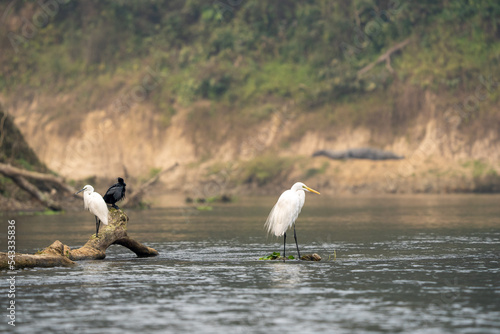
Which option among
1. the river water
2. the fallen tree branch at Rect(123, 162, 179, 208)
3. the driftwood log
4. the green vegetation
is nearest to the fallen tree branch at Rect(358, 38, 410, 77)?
the green vegetation

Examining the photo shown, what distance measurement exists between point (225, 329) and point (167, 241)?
13.9 meters

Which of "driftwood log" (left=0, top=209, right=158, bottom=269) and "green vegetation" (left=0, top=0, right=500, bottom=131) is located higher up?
"green vegetation" (left=0, top=0, right=500, bottom=131)

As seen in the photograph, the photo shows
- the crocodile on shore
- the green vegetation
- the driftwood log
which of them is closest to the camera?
the driftwood log

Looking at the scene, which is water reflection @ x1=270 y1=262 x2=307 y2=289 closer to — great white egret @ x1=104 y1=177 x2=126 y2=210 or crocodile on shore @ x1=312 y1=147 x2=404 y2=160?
great white egret @ x1=104 y1=177 x2=126 y2=210

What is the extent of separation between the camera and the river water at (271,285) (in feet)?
43.1

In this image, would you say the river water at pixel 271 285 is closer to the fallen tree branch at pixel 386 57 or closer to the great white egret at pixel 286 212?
the great white egret at pixel 286 212

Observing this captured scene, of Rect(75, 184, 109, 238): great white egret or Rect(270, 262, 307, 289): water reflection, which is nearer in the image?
Rect(270, 262, 307, 289): water reflection

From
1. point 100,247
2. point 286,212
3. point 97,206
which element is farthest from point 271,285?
point 97,206

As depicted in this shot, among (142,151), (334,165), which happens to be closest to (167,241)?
(334,165)

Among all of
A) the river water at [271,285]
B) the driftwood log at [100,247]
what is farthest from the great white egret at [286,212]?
the driftwood log at [100,247]

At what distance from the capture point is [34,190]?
3916 centimetres

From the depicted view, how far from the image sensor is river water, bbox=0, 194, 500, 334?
13.1 metres

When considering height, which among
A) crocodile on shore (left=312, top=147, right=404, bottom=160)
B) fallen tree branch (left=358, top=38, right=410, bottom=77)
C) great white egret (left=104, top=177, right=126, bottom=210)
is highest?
fallen tree branch (left=358, top=38, right=410, bottom=77)

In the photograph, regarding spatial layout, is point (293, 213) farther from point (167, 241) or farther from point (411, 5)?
point (411, 5)
